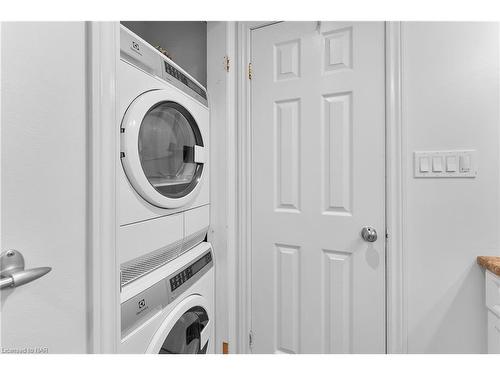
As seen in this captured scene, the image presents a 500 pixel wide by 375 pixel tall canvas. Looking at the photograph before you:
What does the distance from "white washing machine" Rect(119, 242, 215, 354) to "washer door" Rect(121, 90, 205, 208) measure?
0.84 feet

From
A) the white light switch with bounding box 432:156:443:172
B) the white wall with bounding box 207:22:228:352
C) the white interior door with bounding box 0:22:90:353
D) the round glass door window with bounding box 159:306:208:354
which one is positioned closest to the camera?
the white interior door with bounding box 0:22:90:353

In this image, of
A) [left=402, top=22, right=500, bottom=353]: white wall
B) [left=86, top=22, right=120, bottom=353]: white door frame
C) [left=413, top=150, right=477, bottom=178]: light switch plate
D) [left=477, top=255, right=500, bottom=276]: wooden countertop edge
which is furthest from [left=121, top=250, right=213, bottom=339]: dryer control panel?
[left=477, top=255, right=500, bottom=276]: wooden countertop edge

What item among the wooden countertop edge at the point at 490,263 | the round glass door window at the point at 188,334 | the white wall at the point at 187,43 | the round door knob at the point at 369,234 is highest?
the white wall at the point at 187,43

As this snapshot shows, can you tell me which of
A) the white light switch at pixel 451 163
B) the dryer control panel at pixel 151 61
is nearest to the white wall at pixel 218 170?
the dryer control panel at pixel 151 61

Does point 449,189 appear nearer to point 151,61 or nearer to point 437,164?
point 437,164

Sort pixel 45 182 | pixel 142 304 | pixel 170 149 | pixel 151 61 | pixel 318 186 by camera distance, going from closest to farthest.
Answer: pixel 45 182, pixel 142 304, pixel 151 61, pixel 170 149, pixel 318 186

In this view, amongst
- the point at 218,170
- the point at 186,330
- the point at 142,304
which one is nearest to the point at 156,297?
the point at 142,304

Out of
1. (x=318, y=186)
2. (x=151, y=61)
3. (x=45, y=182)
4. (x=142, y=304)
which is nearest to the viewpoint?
(x=45, y=182)

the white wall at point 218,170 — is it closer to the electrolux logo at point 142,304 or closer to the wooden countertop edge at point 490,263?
the electrolux logo at point 142,304

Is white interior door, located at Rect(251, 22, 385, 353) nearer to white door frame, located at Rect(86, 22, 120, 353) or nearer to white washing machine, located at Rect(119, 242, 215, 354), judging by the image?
white washing machine, located at Rect(119, 242, 215, 354)

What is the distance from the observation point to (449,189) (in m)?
1.03

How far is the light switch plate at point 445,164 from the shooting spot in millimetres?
993

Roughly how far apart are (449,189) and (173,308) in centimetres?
120

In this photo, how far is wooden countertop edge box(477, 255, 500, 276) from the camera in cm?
91
